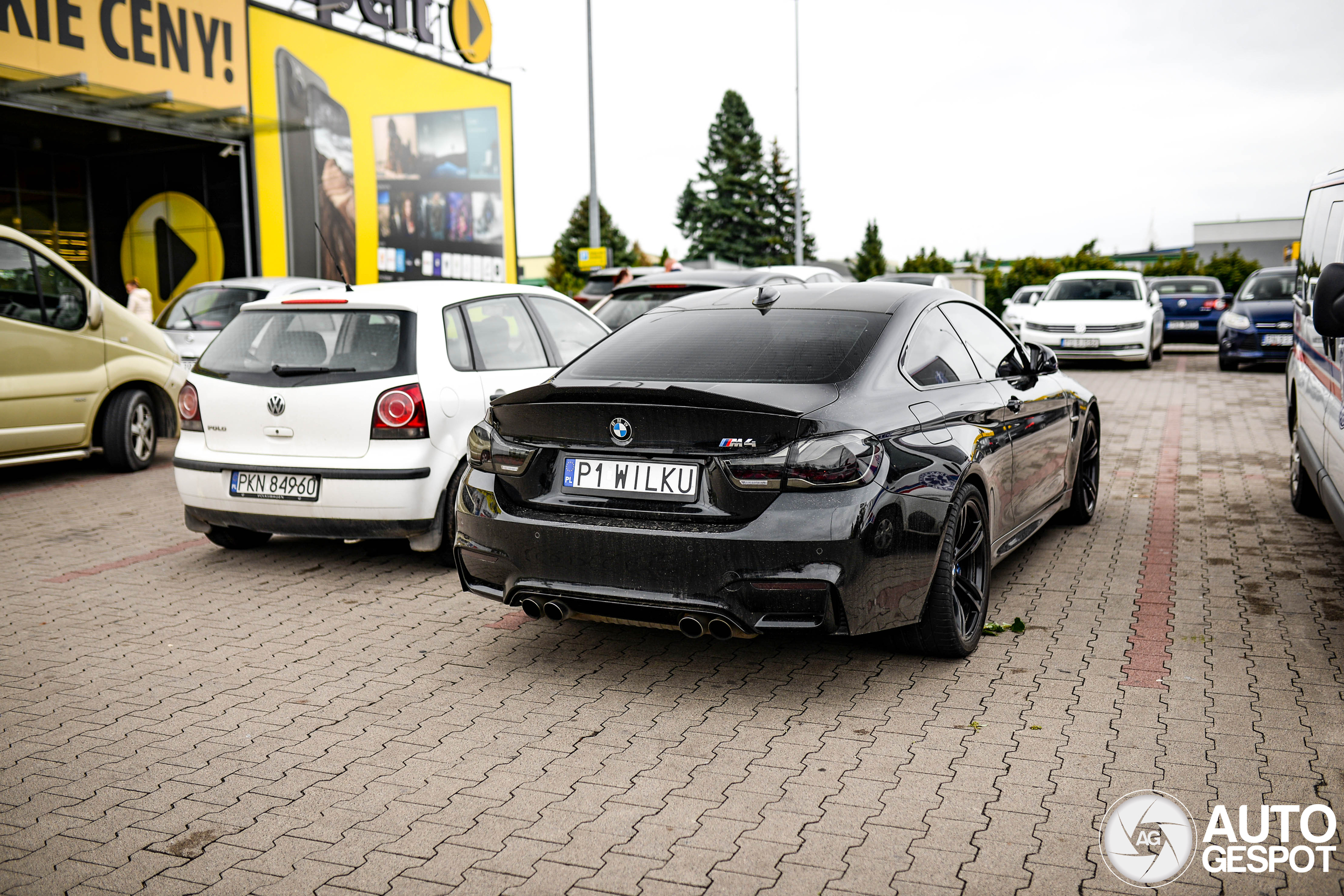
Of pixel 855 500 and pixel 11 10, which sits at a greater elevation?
pixel 11 10

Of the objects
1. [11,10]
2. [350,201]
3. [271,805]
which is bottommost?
[271,805]

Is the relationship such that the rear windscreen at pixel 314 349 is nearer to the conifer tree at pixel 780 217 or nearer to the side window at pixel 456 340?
the side window at pixel 456 340

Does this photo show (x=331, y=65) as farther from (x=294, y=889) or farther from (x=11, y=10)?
(x=294, y=889)

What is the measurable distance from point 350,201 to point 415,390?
684 inches

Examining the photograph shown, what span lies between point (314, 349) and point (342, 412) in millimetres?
490

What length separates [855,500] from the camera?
13.0 ft

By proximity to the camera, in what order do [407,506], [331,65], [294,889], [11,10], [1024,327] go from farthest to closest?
[331,65]
[1024,327]
[11,10]
[407,506]
[294,889]

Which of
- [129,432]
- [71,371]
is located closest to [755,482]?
[71,371]

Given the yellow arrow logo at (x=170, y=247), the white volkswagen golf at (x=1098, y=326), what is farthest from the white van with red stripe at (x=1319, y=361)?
the yellow arrow logo at (x=170, y=247)

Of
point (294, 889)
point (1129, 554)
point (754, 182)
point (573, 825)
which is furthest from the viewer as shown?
point (754, 182)

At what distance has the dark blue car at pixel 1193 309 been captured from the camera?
23.6 metres

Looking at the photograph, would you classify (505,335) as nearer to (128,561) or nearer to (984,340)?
(128,561)

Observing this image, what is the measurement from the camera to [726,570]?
3.94 meters

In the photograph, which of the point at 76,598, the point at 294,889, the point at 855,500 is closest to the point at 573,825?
the point at 294,889
